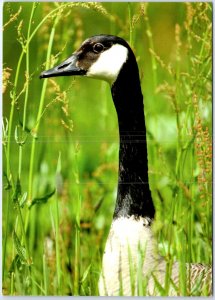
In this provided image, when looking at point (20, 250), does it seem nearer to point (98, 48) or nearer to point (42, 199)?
point (42, 199)

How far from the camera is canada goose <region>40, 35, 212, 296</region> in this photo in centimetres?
350

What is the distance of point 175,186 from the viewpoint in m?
3.78

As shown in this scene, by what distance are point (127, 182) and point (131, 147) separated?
0.55ft

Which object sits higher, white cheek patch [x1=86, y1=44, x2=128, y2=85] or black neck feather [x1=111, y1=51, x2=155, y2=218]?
white cheek patch [x1=86, y1=44, x2=128, y2=85]


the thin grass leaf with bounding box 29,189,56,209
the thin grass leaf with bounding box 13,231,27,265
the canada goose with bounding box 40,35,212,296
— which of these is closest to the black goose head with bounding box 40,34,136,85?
the canada goose with bounding box 40,35,212,296

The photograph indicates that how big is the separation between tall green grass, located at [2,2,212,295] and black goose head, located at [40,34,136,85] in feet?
0.69

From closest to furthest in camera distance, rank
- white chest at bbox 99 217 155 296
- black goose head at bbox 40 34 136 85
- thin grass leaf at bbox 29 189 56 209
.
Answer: white chest at bbox 99 217 155 296 → black goose head at bbox 40 34 136 85 → thin grass leaf at bbox 29 189 56 209

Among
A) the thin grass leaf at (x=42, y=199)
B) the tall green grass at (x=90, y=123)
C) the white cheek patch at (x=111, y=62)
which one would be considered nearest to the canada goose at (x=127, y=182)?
the white cheek patch at (x=111, y=62)

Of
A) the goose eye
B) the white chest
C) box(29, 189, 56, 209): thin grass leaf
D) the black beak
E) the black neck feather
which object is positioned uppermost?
the goose eye

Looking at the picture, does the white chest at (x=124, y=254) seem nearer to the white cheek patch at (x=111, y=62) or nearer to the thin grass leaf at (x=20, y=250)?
the thin grass leaf at (x=20, y=250)

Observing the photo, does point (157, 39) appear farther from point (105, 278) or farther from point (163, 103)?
point (105, 278)

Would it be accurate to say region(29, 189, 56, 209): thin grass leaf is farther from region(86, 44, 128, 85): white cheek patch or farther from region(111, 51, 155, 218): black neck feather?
region(86, 44, 128, 85): white cheek patch

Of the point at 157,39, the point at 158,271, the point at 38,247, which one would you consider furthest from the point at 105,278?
the point at 157,39

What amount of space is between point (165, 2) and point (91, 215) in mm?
1106
